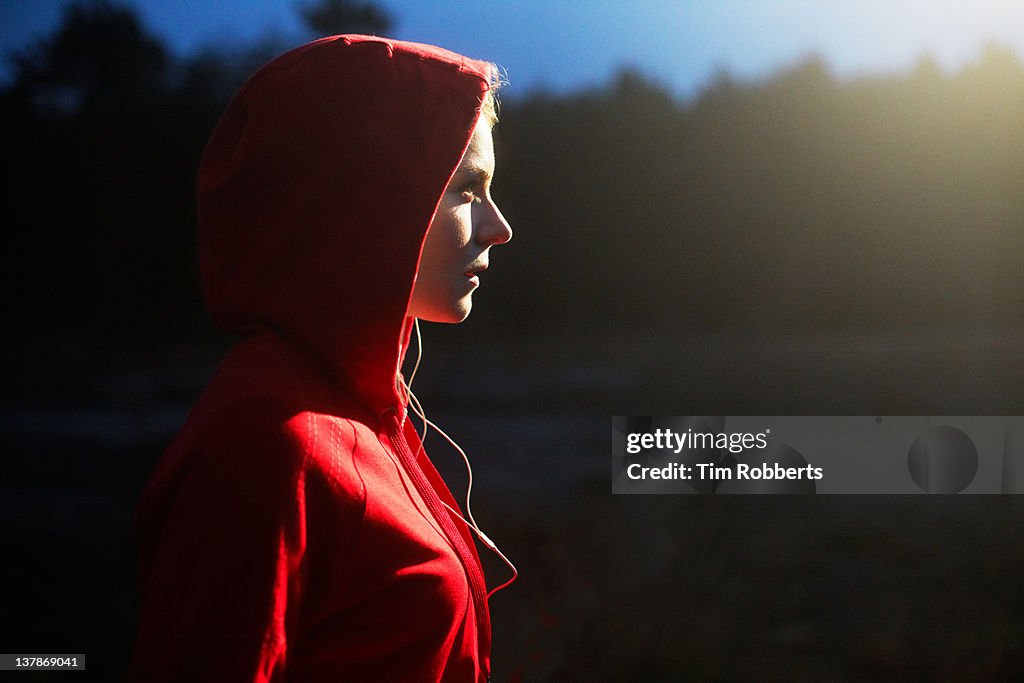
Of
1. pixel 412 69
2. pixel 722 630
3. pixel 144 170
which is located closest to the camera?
pixel 412 69

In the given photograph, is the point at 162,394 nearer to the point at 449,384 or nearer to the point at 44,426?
the point at 44,426

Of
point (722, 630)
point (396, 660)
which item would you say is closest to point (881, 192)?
point (722, 630)

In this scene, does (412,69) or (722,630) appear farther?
(722,630)

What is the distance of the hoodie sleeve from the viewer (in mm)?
741

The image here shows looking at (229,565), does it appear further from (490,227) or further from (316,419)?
(490,227)

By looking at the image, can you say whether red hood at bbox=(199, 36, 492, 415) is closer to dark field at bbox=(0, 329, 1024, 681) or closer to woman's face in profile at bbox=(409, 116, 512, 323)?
woman's face in profile at bbox=(409, 116, 512, 323)

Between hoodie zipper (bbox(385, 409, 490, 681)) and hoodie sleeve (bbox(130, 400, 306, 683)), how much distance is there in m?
0.21

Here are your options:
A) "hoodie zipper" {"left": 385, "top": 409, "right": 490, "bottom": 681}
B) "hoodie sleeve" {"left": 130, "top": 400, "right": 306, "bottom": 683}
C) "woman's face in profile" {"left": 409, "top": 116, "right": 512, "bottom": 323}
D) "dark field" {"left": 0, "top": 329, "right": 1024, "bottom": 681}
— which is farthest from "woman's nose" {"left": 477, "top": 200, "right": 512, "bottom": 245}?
"dark field" {"left": 0, "top": 329, "right": 1024, "bottom": 681}

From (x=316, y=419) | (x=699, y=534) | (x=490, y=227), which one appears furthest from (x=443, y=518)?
(x=699, y=534)

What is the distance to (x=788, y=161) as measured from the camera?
8.54ft

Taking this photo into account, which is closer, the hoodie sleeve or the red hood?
the hoodie sleeve

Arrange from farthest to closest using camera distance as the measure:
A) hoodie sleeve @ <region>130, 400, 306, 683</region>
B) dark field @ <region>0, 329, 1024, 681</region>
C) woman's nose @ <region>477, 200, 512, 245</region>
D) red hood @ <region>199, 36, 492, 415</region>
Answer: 1. dark field @ <region>0, 329, 1024, 681</region>
2. woman's nose @ <region>477, 200, 512, 245</region>
3. red hood @ <region>199, 36, 492, 415</region>
4. hoodie sleeve @ <region>130, 400, 306, 683</region>

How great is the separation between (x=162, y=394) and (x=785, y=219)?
1.83 metres

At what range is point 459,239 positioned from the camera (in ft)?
3.31
